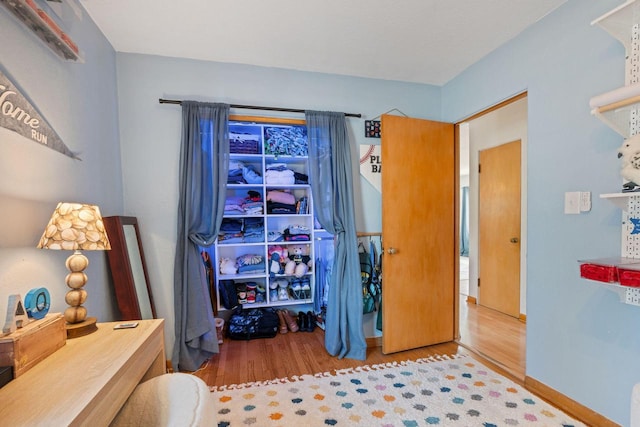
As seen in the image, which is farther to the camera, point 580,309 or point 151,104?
point 151,104

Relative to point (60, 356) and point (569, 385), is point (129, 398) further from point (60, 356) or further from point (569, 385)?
point (569, 385)

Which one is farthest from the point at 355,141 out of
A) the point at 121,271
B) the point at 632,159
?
the point at 121,271

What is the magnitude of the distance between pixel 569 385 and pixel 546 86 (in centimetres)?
190

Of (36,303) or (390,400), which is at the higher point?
(36,303)

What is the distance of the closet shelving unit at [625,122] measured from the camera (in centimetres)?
122

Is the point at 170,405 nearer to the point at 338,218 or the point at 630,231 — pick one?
the point at 338,218

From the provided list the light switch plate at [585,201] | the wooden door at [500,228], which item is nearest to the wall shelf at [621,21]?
the light switch plate at [585,201]

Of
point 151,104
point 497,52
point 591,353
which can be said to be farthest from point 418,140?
point 151,104

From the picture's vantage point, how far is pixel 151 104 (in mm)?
2158

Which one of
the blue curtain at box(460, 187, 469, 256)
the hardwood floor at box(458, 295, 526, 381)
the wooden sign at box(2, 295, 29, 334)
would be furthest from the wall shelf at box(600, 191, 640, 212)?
the blue curtain at box(460, 187, 469, 256)

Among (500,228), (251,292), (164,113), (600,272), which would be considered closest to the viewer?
(600,272)

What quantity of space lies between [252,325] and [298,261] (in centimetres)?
76

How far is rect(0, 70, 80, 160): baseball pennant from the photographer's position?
3.41ft

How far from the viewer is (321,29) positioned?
Result: 1861 millimetres
